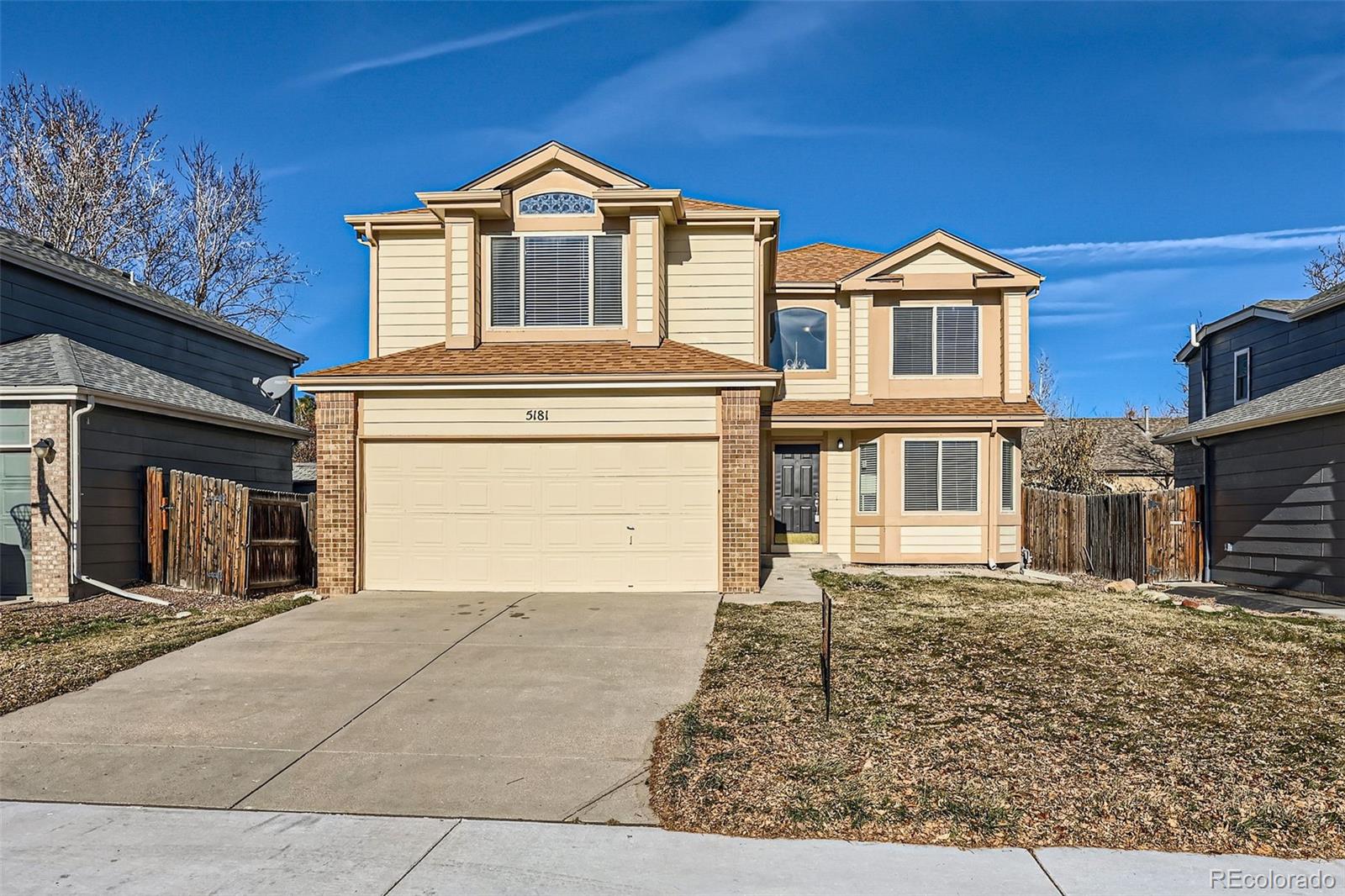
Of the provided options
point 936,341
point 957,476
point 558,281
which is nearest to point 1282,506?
point 957,476

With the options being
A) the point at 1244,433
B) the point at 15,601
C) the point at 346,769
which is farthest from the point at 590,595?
the point at 1244,433

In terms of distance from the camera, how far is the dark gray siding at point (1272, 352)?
15.1 metres

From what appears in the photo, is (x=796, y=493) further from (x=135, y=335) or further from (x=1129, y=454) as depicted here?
(x=1129, y=454)

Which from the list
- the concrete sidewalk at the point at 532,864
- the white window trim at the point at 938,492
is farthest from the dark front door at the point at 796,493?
the concrete sidewalk at the point at 532,864

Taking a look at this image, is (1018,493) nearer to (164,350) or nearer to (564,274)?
(564,274)

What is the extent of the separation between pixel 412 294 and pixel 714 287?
191 inches

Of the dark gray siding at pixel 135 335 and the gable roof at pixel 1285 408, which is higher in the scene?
the dark gray siding at pixel 135 335

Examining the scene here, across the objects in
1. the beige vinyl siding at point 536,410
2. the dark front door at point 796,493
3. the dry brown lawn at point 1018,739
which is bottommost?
the dry brown lawn at point 1018,739

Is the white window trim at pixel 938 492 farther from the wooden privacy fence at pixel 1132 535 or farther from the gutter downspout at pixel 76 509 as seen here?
the gutter downspout at pixel 76 509

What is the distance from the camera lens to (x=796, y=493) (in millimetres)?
17219

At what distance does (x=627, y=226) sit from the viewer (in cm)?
1375

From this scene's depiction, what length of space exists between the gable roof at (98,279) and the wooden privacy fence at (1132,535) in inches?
675

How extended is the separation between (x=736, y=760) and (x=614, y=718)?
135 centimetres

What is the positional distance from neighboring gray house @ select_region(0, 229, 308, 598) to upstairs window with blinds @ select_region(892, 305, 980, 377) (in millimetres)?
12043
